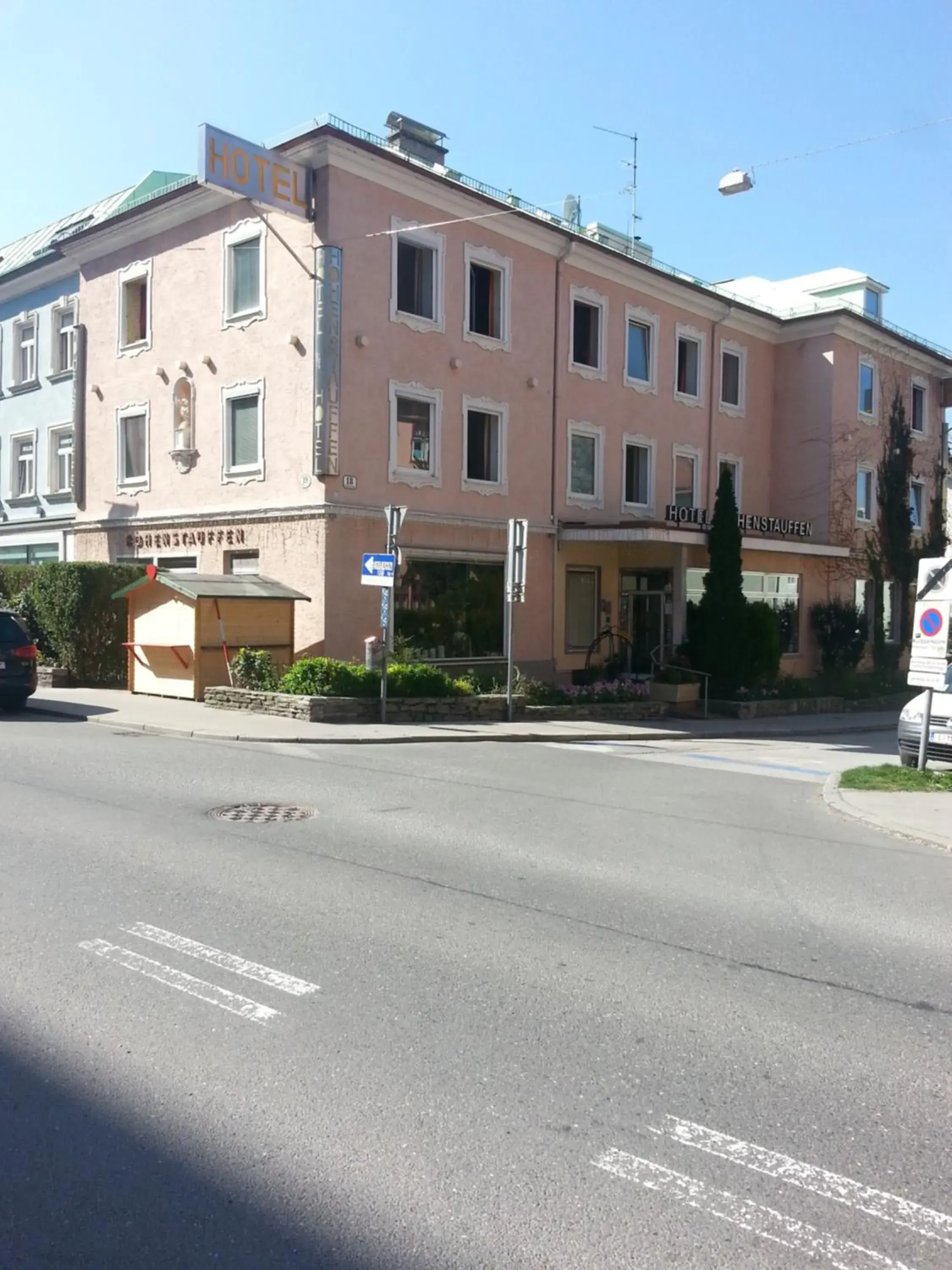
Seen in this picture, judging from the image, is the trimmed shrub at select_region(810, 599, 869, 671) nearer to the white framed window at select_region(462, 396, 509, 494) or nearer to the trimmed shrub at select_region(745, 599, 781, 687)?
the trimmed shrub at select_region(745, 599, 781, 687)

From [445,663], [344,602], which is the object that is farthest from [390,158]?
[445,663]

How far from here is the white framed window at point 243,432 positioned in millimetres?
21438

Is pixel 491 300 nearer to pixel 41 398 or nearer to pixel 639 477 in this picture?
pixel 639 477

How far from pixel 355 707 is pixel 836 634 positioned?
1786 centimetres

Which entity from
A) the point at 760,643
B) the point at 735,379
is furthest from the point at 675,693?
the point at 735,379

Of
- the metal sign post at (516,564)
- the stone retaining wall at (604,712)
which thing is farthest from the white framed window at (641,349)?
the metal sign post at (516,564)

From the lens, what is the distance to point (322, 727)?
16.2 m

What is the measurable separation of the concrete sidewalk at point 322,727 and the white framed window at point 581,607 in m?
4.04

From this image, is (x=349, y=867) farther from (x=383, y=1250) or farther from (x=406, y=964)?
(x=383, y=1250)

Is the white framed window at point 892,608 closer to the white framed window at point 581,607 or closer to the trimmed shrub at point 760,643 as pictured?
the trimmed shrub at point 760,643

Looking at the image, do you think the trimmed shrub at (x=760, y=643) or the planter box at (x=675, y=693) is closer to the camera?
the planter box at (x=675, y=693)

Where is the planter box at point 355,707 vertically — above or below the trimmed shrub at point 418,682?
below

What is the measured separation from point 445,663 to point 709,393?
41.4ft

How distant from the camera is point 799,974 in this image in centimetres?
556
